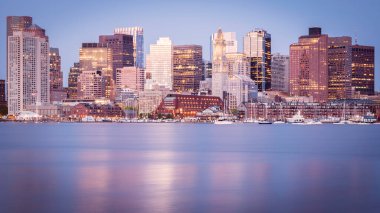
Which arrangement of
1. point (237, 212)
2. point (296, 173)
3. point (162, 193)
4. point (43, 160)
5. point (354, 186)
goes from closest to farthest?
point (237, 212)
point (162, 193)
point (354, 186)
point (296, 173)
point (43, 160)

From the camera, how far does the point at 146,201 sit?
3625 cm

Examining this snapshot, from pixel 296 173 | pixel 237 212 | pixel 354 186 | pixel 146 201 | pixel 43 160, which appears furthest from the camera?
pixel 43 160

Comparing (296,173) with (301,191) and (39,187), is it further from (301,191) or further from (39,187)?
(39,187)

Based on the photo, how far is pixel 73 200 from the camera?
3641 cm

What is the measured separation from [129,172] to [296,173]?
1163 centimetres

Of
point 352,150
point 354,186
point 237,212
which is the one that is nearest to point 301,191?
point 354,186

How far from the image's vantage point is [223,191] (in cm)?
3991

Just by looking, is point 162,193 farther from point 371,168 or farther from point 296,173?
point 371,168

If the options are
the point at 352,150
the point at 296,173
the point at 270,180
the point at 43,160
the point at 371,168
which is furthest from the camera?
the point at 352,150

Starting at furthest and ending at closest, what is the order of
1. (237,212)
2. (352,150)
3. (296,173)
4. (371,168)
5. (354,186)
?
1. (352,150)
2. (371,168)
3. (296,173)
4. (354,186)
5. (237,212)

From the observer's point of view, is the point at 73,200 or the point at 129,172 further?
the point at 129,172

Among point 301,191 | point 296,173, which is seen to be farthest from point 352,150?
point 301,191

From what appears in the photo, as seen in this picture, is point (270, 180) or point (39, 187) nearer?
point (39, 187)

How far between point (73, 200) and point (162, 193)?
5154 millimetres
